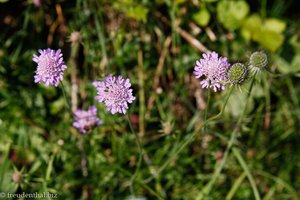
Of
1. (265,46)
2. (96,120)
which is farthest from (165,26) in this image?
(96,120)

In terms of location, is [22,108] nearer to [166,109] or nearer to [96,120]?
[96,120]

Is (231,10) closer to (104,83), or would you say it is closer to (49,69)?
(104,83)

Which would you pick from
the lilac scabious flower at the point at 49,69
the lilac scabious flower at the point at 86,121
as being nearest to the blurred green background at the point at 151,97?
the lilac scabious flower at the point at 86,121

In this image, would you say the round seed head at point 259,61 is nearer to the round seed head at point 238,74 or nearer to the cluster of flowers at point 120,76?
the cluster of flowers at point 120,76

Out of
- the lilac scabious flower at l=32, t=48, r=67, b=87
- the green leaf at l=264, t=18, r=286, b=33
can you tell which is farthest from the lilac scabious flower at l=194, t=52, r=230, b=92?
the green leaf at l=264, t=18, r=286, b=33

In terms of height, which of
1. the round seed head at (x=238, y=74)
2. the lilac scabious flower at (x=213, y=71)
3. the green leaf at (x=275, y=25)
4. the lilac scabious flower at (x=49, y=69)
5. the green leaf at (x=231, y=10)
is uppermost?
the green leaf at (x=231, y=10)

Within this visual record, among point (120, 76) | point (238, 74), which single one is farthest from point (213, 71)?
point (120, 76)

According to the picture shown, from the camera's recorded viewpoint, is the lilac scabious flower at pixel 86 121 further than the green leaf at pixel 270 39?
No
